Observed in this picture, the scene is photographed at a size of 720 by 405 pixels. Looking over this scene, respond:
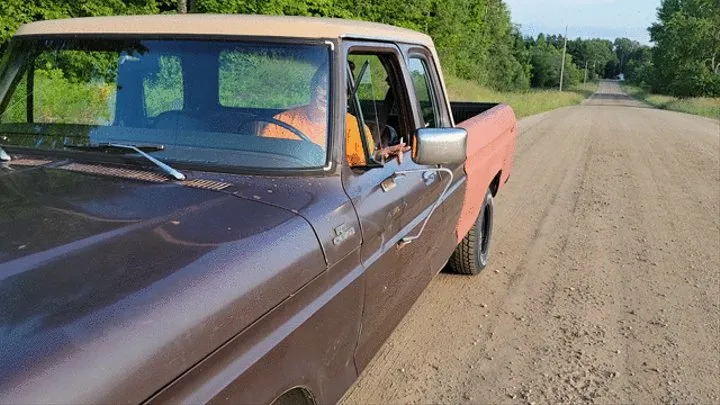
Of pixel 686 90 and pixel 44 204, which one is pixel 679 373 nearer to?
pixel 44 204

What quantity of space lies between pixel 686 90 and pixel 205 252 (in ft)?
259

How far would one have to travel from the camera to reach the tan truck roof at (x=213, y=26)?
270cm

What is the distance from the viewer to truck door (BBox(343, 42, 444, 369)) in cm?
252

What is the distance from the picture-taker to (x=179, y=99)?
273 cm

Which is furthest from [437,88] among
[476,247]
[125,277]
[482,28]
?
[482,28]

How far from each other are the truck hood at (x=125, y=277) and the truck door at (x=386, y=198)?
0.53 meters

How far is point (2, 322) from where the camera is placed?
1.30m

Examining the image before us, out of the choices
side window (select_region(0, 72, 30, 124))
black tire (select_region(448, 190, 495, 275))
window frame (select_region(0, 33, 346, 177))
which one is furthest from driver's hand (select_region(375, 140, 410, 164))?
black tire (select_region(448, 190, 495, 275))

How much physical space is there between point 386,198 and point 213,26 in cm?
105

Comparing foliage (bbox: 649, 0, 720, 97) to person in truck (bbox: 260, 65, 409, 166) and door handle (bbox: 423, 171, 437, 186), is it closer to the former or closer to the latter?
door handle (bbox: 423, 171, 437, 186)

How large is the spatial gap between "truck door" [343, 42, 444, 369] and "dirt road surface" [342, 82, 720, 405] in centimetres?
65

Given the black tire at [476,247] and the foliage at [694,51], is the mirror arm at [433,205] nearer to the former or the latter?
the black tire at [476,247]

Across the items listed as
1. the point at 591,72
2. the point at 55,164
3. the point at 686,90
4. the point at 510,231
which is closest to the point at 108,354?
the point at 55,164

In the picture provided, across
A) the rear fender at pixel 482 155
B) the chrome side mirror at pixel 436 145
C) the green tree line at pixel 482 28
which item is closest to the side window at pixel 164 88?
the chrome side mirror at pixel 436 145
